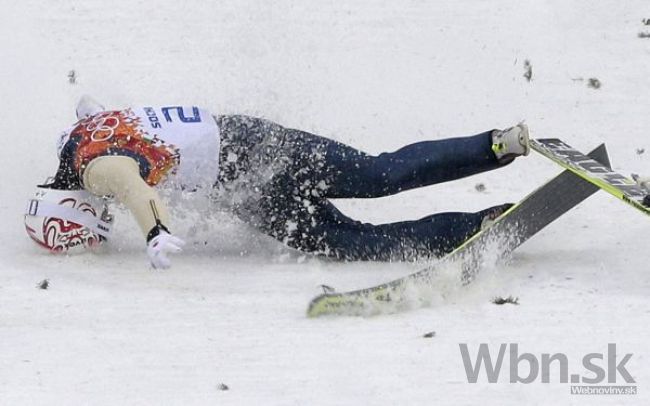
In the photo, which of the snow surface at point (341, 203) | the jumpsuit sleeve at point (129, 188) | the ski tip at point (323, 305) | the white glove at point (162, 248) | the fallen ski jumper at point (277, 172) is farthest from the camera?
the fallen ski jumper at point (277, 172)

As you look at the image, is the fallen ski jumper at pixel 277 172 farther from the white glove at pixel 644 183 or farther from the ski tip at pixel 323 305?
the ski tip at pixel 323 305

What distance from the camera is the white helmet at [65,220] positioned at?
5.72 m

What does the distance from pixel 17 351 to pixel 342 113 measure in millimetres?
3442

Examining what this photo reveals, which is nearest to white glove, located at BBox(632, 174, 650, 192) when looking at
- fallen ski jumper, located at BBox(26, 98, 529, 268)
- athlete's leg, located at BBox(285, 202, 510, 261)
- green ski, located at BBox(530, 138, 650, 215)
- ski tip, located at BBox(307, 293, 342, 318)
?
green ski, located at BBox(530, 138, 650, 215)

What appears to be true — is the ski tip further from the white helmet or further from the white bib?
the white helmet

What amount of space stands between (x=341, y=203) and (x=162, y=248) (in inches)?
69.4

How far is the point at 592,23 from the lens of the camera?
8.58m

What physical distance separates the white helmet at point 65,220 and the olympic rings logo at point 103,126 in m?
0.27

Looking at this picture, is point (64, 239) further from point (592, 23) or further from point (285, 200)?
point (592, 23)

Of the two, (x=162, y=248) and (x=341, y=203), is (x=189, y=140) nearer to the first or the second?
(x=162, y=248)

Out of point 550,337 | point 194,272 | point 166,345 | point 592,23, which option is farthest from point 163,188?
point 592,23

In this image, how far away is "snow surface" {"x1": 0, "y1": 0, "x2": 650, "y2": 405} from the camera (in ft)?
14.5

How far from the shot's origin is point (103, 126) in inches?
224

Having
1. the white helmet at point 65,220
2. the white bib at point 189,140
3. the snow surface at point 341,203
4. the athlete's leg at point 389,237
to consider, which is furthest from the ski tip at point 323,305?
the white helmet at point 65,220
